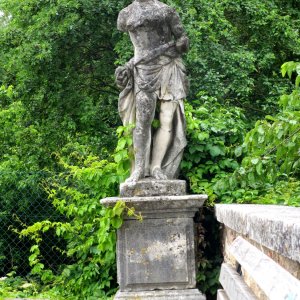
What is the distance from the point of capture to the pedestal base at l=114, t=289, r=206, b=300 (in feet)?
16.2

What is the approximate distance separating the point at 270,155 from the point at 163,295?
140 centimetres

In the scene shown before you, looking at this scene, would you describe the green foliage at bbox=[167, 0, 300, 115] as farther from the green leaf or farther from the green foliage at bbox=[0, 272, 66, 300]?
the green leaf

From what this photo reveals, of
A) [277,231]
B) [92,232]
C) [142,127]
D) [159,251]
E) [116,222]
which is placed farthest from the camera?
[92,232]

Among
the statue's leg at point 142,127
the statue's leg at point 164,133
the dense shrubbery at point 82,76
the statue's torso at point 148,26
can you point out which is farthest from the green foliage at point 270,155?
the dense shrubbery at point 82,76

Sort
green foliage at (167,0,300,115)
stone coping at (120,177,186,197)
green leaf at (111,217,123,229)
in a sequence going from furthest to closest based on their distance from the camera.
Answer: green foliage at (167,0,300,115)
stone coping at (120,177,186,197)
green leaf at (111,217,123,229)

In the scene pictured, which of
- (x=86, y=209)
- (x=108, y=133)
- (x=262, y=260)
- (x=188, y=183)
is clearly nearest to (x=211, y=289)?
(x=188, y=183)

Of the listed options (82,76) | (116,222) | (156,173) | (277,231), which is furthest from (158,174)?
(82,76)

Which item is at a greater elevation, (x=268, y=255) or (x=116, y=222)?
(x=268, y=255)

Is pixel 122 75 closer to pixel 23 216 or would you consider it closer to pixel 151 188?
pixel 151 188

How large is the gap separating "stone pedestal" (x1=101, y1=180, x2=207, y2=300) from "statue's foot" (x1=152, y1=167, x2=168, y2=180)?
244mm

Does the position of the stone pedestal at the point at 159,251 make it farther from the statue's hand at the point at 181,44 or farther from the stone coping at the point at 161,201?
the statue's hand at the point at 181,44

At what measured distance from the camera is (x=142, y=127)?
5266 mm

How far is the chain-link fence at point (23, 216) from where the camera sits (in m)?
8.27

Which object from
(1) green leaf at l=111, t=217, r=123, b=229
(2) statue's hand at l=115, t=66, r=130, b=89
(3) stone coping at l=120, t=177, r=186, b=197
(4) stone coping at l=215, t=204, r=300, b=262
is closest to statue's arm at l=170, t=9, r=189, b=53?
(2) statue's hand at l=115, t=66, r=130, b=89
